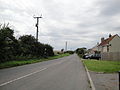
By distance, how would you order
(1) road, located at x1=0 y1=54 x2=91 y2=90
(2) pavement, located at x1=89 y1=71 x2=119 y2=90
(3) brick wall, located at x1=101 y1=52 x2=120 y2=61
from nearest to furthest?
(1) road, located at x1=0 y1=54 x2=91 y2=90 < (2) pavement, located at x1=89 y1=71 x2=119 y2=90 < (3) brick wall, located at x1=101 y1=52 x2=120 y2=61

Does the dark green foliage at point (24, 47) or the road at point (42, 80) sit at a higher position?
the dark green foliage at point (24, 47)

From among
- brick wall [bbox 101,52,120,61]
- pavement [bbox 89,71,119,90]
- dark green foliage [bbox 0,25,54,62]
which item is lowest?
pavement [bbox 89,71,119,90]

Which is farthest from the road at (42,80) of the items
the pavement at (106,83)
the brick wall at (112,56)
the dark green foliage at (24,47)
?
the brick wall at (112,56)

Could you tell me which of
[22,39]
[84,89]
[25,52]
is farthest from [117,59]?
[84,89]

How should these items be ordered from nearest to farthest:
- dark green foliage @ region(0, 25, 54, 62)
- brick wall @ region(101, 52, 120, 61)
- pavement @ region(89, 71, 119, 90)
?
pavement @ region(89, 71, 119, 90)
dark green foliage @ region(0, 25, 54, 62)
brick wall @ region(101, 52, 120, 61)

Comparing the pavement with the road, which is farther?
the pavement

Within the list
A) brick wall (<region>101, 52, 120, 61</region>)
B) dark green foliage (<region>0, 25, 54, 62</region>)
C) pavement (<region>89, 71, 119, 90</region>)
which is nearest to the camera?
pavement (<region>89, 71, 119, 90</region>)

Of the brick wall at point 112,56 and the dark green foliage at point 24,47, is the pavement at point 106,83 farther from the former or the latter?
the brick wall at point 112,56

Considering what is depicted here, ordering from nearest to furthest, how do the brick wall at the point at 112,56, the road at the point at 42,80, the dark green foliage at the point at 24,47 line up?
the road at the point at 42,80 → the dark green foliage at the point at 24,47 → the brick wall at the point at 112,56

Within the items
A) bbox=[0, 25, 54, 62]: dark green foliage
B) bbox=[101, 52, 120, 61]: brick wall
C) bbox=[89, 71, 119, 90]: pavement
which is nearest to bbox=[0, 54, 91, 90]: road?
bbox=[89, 71, 119, 90]: pavement

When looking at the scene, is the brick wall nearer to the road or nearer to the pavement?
the road

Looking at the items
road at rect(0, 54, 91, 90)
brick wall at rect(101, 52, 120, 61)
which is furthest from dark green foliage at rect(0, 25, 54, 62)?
brick wall at rect(101, 52, 120, 61)

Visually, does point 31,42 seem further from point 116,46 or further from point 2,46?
point 116,46

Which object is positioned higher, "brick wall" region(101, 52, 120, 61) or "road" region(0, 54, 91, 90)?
"brick wall" region(101, 52, 120, 61)
